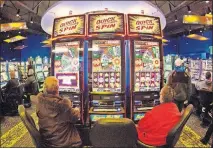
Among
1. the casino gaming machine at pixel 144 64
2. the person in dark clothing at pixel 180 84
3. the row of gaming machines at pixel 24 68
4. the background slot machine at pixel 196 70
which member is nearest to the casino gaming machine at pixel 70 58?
the casino gaming machine at pixel 144 64

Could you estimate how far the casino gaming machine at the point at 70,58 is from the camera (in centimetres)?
346

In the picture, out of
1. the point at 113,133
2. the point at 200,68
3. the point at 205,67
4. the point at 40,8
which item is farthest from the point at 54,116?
the point at 40,8

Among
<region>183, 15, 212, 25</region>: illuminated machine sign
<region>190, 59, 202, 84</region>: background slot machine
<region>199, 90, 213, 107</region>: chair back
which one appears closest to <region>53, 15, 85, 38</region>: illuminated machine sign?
<region>199, 90, 213, 107</region>: chair back

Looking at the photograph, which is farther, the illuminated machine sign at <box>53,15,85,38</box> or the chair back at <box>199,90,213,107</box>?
the chair back at <box>199,90,213,107</box>

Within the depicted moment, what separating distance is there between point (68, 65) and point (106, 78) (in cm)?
53

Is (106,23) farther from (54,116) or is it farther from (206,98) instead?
(206,98)

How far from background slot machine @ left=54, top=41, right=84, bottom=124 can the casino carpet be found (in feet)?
1.76

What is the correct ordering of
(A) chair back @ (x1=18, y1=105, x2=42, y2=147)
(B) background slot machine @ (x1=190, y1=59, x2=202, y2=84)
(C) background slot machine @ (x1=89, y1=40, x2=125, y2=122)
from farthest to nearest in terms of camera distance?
(B) background slot machine @ (x1=190, y1=59, x2=202, y2=84)
(C) background slot machine @ (x1=89, y1=40, x2=125, y2=122)
(A) chair back @ (x1=18, y1=105, x2=42, y2=147)

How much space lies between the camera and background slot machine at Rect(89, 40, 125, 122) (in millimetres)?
3424

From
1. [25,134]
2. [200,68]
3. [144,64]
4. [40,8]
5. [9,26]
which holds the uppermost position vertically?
[40,8]

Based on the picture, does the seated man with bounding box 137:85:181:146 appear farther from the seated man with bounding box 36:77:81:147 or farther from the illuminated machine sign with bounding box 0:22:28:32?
the illuminated machine sign with bounding box 0:22:28:32

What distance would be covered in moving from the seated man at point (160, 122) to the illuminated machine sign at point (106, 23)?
1377mm

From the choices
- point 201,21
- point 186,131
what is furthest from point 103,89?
point 201,21

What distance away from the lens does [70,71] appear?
3484mm
